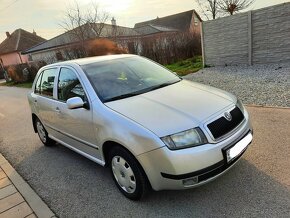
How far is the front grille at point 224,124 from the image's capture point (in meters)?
2.83

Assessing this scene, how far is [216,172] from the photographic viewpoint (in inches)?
111

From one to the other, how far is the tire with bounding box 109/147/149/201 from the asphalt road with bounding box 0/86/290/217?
141 millimetres

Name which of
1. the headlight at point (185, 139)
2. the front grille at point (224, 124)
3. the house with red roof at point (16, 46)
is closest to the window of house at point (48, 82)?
the headlight at point (185, 139)

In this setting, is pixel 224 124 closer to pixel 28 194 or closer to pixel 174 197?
pixel 174 197

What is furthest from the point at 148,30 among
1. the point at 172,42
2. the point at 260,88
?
the point at 260,88

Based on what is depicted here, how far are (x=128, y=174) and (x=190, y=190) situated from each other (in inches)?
31.3

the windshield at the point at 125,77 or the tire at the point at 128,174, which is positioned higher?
the windshield at the point at 125,77

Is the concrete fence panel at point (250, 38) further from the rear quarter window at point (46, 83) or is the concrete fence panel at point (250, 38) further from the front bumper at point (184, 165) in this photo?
the front bumper at point (184, 165)

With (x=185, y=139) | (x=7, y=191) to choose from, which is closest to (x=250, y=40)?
(x=185, y=139)

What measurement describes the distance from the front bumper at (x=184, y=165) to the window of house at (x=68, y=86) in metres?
1.44

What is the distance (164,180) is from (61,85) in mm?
2427

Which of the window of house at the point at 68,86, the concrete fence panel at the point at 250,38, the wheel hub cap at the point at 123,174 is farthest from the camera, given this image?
the concrete fence panel at the point at 250,38

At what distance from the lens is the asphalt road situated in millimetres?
2900

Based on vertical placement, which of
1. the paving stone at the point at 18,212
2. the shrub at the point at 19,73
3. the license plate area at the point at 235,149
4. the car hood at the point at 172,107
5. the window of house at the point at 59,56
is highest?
the car hood at the point at 172,107
